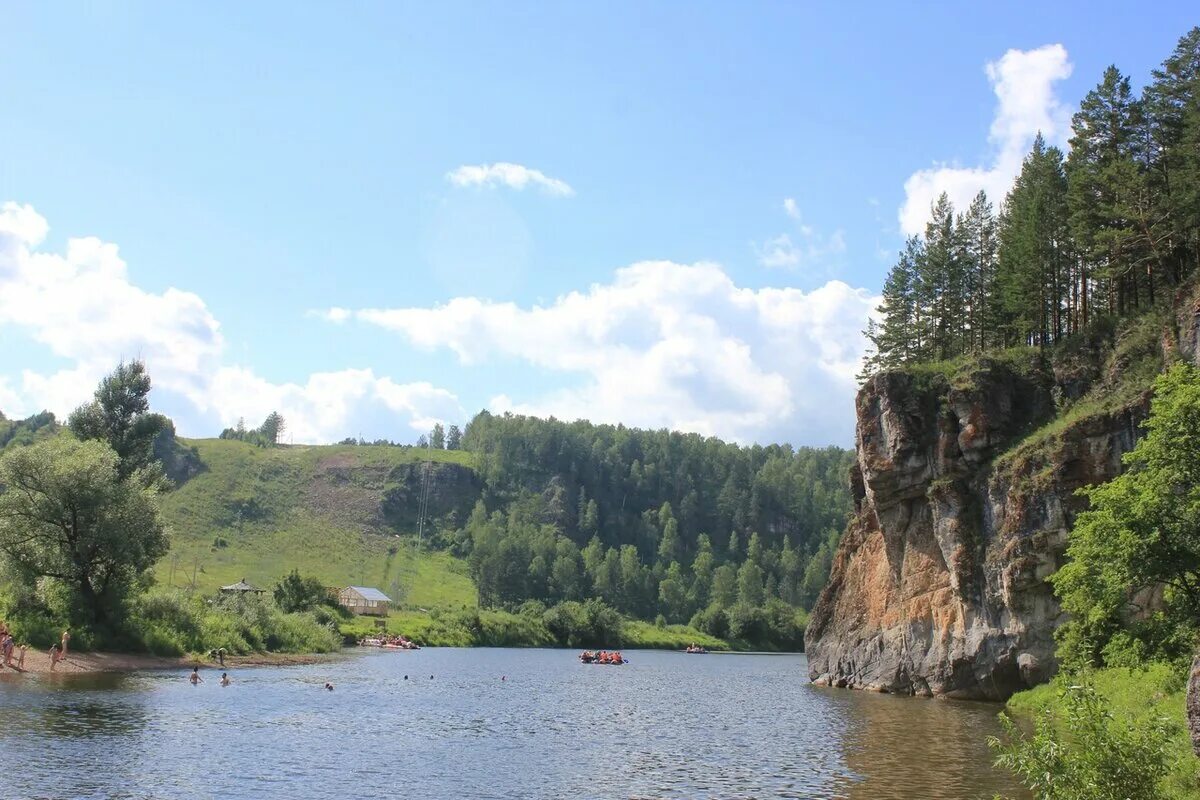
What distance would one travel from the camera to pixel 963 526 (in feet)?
209

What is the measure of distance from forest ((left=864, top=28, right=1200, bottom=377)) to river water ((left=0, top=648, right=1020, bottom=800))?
30.7 metres

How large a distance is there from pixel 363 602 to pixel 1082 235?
13150 centimetres

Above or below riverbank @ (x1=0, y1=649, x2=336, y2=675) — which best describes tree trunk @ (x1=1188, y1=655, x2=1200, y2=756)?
above

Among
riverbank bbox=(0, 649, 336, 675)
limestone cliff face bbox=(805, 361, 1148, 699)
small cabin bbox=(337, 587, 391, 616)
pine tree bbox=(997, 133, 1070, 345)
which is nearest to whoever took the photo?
limestone cliff face bbox=(805, 361, 1148, 699)

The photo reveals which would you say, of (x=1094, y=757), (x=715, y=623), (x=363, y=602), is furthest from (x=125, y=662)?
(x=715, y=623)

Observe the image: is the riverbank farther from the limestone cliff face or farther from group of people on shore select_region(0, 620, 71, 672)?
the limestone cliff face

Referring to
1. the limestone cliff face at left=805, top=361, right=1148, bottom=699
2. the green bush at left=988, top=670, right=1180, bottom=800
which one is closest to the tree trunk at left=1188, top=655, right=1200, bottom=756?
the green bush at left=988, top=670, right=1180, bottom=800

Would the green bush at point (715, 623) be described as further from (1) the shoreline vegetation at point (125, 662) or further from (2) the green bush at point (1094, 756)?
(2) the green bush at point (1094, 756)

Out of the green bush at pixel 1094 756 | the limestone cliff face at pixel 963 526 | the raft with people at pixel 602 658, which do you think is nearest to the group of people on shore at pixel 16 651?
the limestone cliff face at pixel 963 526

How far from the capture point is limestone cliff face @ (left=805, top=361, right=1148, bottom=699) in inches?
2200

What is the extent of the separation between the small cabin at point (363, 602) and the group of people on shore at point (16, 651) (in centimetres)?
9970

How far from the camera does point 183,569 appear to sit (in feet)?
554

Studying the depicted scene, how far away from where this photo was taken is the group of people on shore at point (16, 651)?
56.4 metres

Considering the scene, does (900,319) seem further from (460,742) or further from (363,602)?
(363,602)
